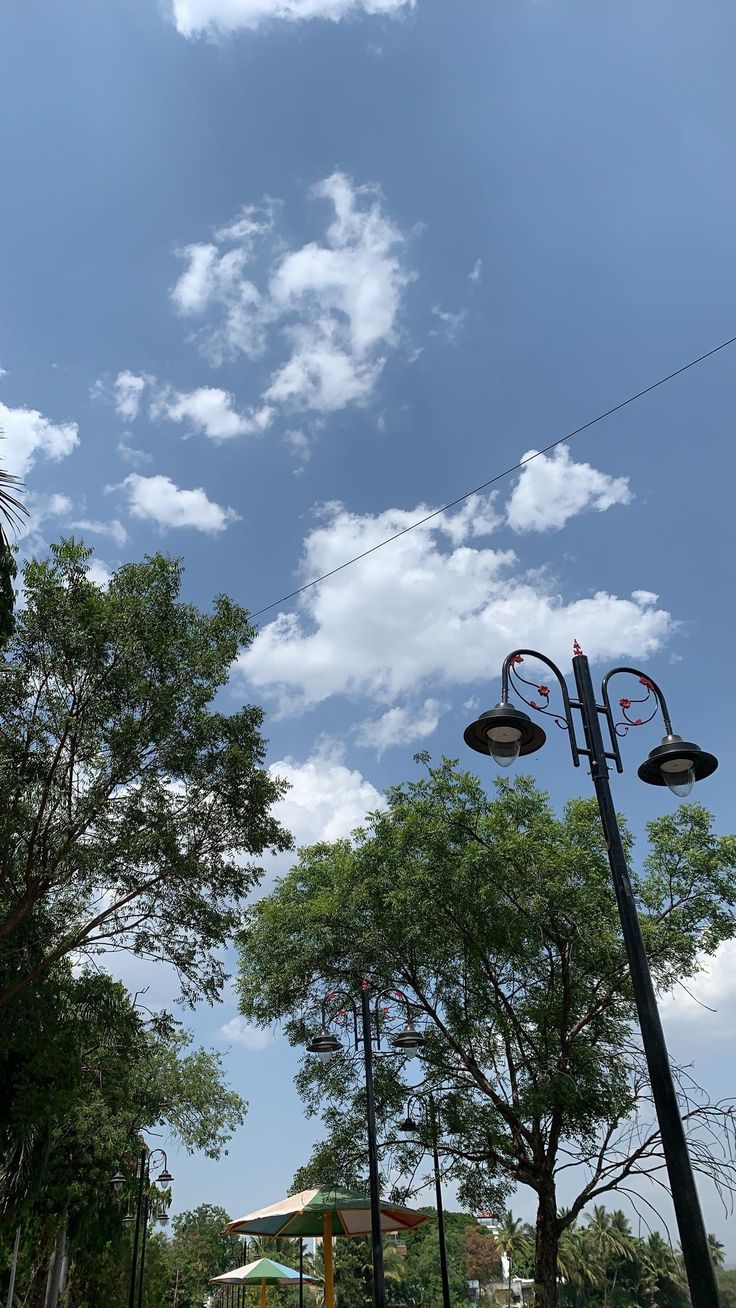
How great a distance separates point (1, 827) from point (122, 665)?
112 inches

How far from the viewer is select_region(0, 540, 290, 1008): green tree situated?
40.4 feet

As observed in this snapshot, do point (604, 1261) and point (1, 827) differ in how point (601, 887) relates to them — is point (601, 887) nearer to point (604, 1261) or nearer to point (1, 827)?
point (1, 827)

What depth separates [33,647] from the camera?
497 inches

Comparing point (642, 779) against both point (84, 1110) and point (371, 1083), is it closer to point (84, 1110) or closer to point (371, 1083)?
point (371, 1083)

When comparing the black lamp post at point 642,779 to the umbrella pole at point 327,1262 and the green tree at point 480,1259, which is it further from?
the green tree at point 480,1259

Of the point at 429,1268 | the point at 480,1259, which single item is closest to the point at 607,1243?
the point at 429,1268

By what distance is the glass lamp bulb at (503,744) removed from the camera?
19.8ft

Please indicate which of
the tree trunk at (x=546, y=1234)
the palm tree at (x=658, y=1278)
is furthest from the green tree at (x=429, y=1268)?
the tree trunk at (x=546, y=1234)

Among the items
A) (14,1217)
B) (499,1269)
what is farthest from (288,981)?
(499,1269)

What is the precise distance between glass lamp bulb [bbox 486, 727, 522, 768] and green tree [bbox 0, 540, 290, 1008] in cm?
739

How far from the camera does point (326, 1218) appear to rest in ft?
46.9

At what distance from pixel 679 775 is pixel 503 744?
50.0 inches

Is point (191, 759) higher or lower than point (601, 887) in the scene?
higher

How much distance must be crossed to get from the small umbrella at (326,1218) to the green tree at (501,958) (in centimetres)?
183
